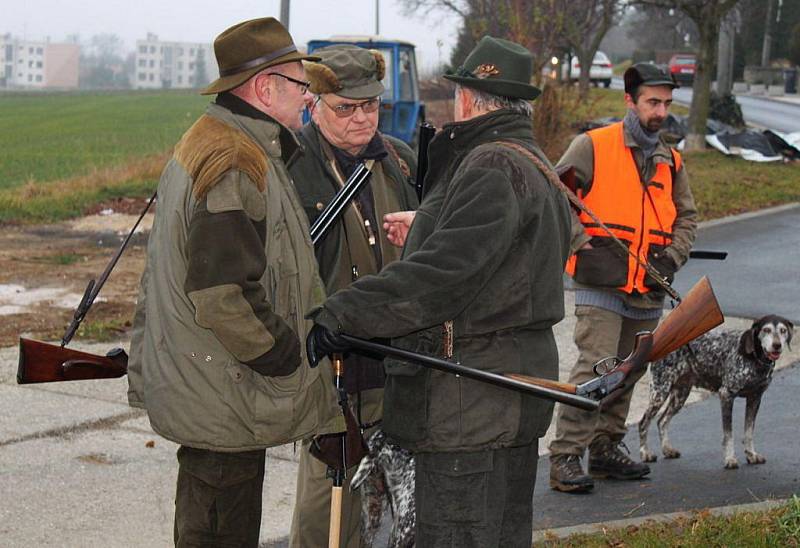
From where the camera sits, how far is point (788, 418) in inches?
297

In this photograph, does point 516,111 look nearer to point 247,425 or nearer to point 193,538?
point 247,425

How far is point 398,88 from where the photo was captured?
2439 centimetres

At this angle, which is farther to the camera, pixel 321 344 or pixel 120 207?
pixel 120 207

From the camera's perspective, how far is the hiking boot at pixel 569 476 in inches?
238

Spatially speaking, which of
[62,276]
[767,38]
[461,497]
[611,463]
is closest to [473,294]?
[461,497]

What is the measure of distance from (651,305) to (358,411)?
6.85 ft

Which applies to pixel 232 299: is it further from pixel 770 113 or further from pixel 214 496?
pixel 770 113

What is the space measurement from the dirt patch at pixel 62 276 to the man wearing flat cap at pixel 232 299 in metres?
5.51

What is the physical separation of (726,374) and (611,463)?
0.87 m

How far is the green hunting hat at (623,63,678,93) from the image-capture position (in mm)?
6035

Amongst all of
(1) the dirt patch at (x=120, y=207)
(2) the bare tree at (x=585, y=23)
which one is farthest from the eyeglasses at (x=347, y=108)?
(2) the bare tree at (x=585, y=23)

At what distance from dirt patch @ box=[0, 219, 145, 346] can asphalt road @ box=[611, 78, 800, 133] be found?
2220 centimetres

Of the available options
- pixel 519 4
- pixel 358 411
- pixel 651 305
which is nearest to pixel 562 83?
pixel 519 4

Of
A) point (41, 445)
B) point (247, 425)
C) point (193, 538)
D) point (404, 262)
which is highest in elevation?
point (404, 262)
